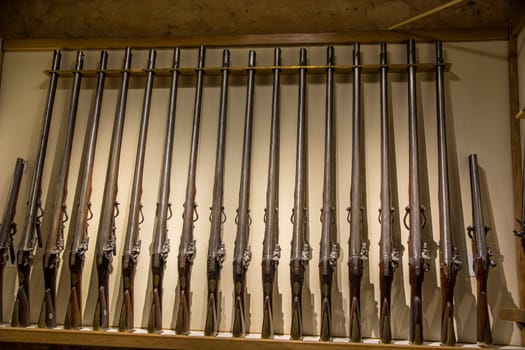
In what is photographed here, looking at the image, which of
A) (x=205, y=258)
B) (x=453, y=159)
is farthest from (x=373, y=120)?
(x=205, y=258)

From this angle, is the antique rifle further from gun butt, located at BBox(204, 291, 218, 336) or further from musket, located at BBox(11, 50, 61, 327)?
gun butt, located at BBox(204, 291, 218, 336)

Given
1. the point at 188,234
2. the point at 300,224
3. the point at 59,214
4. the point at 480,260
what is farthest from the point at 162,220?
the point at 480,260

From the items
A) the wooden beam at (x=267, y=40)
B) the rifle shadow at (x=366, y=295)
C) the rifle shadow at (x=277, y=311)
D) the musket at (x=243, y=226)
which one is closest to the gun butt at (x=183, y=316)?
the musket at (x=243, y=226)

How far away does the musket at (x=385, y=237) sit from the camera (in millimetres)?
3543

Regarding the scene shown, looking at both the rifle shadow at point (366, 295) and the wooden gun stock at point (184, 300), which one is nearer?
the wooden gun stock at point (184, 300)

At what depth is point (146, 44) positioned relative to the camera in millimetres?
4469

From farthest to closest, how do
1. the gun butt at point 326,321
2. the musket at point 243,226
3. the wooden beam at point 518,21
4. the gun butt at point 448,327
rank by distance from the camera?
the wooden beam at point 518,21
the musket at point 243,226
the gun butt at point 326,321
the gun butt at point 448,327

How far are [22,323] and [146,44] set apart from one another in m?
2.28

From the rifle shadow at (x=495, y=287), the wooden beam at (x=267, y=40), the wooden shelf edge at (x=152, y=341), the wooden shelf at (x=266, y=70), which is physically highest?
the wooden beam at (x=267, y=40)

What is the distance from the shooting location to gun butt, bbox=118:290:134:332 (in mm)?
3715

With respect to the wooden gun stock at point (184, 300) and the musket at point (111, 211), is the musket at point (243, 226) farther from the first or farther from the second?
the musket at point (111, 211)

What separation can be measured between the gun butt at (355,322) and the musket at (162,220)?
1.27 meters

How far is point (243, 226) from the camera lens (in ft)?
12.6

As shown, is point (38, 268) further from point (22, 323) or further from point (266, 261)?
point (266, 261)
